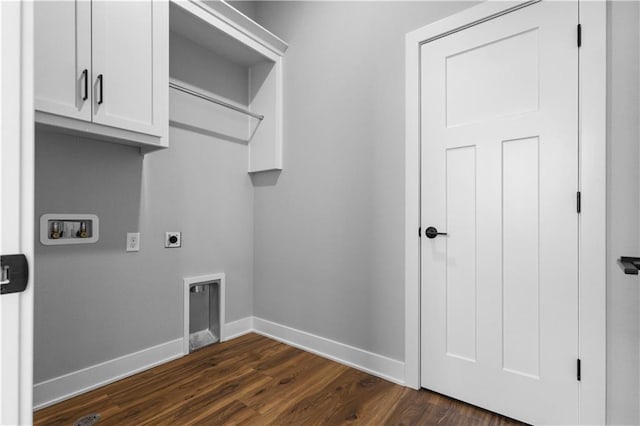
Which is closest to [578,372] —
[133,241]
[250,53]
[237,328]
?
[237,328]

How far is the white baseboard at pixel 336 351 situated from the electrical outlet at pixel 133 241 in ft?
3.88

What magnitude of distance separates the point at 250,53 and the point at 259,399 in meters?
2.41

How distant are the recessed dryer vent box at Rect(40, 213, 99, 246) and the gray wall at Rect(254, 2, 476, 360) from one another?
122 cm

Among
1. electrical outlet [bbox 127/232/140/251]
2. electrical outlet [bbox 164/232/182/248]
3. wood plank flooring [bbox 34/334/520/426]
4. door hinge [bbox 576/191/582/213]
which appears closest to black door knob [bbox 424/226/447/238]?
door hinge [bbox 576/191/582/213]

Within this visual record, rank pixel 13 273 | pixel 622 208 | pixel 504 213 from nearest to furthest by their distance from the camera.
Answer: pixel 13 273
pixel 622 208
pixel 504 213

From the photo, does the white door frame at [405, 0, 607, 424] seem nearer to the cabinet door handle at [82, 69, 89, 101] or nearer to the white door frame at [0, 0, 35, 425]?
the white door frame at [0, 0, 35, 425]

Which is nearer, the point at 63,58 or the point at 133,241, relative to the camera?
the point at 63,58

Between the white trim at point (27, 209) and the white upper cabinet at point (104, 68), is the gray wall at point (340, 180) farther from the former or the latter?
the white trim at point (27, 209)

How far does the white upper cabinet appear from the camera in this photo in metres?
1.38

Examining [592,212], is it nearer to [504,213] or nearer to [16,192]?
[504,213]

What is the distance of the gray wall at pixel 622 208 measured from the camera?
4.30 feet

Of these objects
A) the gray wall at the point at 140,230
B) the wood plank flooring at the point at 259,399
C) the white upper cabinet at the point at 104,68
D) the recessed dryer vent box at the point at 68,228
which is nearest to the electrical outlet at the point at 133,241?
the gray wall at the point at 140,230

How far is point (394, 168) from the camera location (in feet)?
6.50

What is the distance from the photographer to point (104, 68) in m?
1.55
